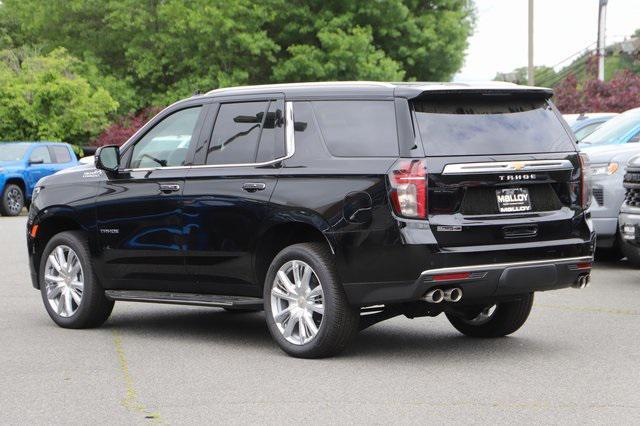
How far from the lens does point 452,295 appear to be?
8.09m

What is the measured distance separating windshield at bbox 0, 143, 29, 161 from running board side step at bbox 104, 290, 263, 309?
21.7 meters

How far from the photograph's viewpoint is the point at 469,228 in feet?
26.6

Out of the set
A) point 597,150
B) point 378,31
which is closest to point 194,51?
point 378,31

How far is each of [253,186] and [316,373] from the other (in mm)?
1496

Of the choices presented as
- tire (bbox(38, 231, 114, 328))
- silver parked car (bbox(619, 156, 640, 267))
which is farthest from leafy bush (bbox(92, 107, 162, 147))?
tire (bbox(38, 231, 114, 328))

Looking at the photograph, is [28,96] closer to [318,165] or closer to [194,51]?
[194,51]

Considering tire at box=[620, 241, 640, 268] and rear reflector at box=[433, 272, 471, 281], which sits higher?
rear reflector at box=[433, 272, 471, 281]

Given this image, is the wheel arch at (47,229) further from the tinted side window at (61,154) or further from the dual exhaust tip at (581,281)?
the tinted side window at (61,154)

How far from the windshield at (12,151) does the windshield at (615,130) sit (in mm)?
17827

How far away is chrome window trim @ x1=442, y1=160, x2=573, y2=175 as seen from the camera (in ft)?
26.7

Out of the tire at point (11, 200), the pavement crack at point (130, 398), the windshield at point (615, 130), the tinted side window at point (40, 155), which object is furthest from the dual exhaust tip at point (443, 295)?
the tinted side window at point (40, 155)

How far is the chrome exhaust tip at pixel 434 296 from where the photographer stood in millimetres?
8055

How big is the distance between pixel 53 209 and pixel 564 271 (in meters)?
4.26

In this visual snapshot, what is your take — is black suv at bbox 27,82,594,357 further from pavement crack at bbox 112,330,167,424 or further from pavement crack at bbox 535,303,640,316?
pavement crack at bbox 535,303,640,316
